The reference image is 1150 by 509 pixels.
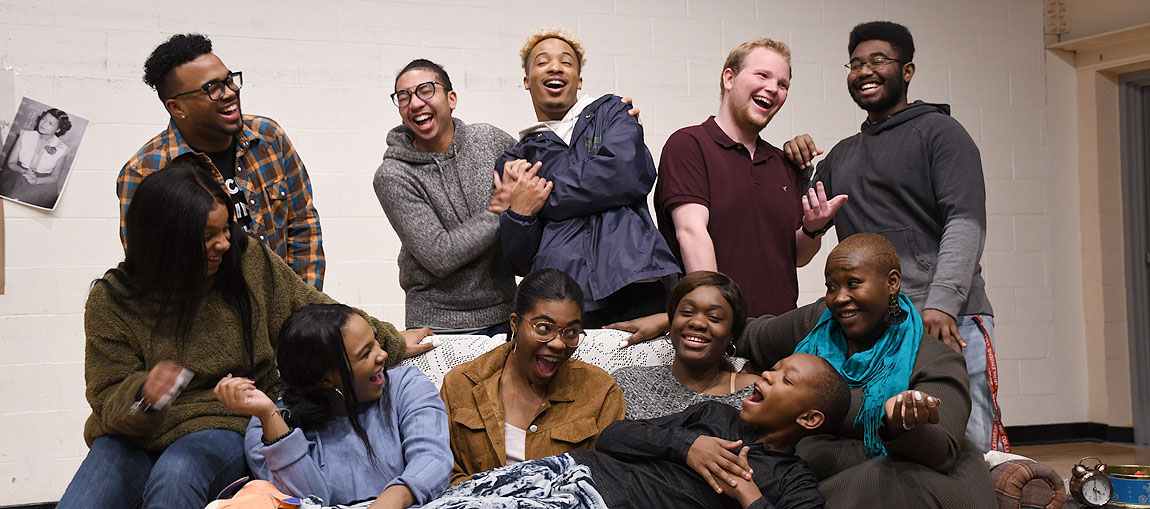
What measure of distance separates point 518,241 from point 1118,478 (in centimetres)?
189

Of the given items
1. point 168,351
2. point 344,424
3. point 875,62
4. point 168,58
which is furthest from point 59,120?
point 875,62

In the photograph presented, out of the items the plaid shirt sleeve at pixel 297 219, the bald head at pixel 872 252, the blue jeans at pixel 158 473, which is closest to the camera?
the blue jeans at pixel 158 473

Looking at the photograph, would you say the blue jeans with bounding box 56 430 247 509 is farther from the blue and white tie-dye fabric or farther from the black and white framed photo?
the black and white framed photo

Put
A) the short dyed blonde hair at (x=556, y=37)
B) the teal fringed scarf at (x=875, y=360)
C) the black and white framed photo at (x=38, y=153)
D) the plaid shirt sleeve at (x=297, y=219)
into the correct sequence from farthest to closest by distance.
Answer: the black and white framed photo at (x=38, y=153), the short dyed blonde hair at (x=556, y=37), the plaid shirt sleeve at (x=297, y=219), the teal fringed scarf at (x=875, y=360)

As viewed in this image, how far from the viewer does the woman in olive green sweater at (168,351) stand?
227 centimetres

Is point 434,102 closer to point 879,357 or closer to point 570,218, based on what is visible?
point 570,218

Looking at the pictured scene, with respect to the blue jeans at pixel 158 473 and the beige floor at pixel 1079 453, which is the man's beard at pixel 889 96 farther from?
the beige floor at pixel 1079 453

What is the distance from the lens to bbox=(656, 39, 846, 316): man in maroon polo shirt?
3.08m

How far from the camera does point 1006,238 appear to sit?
5.96 meters

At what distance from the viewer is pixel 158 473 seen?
2.26 meters

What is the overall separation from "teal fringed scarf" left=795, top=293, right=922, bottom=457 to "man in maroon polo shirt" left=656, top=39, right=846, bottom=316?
391 mm

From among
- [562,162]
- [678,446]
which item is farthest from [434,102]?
[678,446]

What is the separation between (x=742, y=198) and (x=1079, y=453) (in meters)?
3.64

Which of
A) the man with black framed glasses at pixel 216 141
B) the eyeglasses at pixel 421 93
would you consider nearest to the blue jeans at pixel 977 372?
the eyeglasses at pixel 421 93
